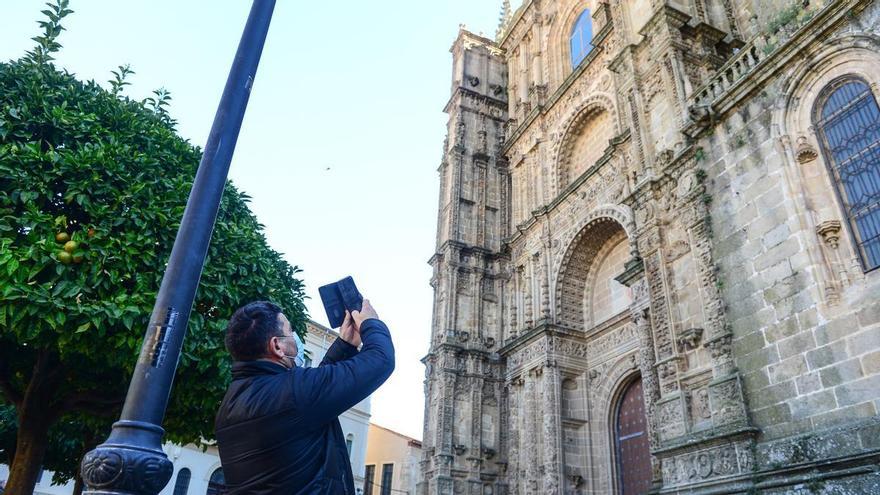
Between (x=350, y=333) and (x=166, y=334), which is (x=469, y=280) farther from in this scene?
(x=350, y=333)

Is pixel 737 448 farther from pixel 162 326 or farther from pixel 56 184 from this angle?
pixel 56 184

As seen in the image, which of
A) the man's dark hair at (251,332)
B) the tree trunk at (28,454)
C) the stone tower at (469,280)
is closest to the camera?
the man's dark hair at (251,332)

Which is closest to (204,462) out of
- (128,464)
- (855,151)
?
(855,151)

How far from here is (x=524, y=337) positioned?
689 inches

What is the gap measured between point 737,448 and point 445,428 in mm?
11187

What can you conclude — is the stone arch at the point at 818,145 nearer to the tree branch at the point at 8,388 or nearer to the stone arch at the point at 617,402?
the stone arch at the point at 617,402

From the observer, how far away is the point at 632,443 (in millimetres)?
14992

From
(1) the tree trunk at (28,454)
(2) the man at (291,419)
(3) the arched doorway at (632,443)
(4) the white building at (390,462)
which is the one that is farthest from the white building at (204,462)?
(2) the man at (291,419)

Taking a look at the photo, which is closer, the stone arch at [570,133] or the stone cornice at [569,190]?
the stone cornice at [569,190]

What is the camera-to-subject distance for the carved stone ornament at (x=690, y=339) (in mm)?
9812

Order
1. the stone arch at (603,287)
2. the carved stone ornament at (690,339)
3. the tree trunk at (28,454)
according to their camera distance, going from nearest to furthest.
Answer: the tree trunk at (28,454) → the carved stone ornament at (690,339) → the stone arch at (603,287)

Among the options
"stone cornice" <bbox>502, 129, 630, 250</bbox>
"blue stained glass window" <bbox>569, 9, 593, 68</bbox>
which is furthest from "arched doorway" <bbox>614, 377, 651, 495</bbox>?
"blue stained glass window" <bbox>569, 9, 593, 68</bbox>

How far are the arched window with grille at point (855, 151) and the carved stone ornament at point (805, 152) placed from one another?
17 cm

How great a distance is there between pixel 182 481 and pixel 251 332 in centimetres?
2686
